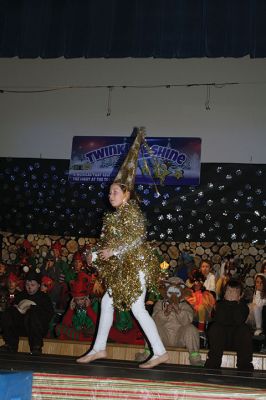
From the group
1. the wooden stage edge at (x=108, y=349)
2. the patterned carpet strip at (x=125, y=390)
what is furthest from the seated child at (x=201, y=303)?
the patterned carpet strip at (x=125, y=390)

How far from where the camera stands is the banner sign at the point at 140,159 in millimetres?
7613

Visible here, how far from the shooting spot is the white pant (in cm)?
345

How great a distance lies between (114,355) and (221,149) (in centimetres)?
347

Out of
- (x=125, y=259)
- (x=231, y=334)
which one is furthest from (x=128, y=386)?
(x=231, y=334)

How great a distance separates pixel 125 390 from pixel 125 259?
3.55 feet

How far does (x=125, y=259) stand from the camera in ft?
11.7

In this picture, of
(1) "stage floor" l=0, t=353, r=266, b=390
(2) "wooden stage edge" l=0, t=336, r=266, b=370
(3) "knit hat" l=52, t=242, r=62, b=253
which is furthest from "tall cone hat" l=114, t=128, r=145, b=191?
(3) "knit hat" l=52, t=242, r=62, b=253

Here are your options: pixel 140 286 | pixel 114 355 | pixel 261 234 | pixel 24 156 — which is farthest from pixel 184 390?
pixel 24 156

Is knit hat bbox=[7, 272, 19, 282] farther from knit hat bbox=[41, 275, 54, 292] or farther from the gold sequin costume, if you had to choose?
the gold sequin costume

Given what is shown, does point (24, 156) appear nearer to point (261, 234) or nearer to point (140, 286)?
point (261, 234)

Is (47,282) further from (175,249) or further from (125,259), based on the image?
(125,259)

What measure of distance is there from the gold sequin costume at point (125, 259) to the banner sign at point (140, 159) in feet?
13.0
